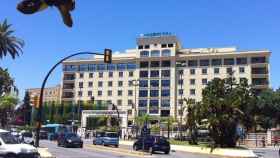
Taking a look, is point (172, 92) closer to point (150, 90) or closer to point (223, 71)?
point (150, 90)

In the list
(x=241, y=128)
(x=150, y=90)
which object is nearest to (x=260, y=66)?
(x=150, y=90)

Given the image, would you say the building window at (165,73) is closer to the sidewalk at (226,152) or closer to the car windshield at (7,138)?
the sidewalk at (226,152)

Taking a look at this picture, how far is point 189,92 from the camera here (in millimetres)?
117562

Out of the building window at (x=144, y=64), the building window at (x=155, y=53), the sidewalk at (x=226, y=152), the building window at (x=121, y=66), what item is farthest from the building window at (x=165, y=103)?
the sidewalk at (x=226, y=152)

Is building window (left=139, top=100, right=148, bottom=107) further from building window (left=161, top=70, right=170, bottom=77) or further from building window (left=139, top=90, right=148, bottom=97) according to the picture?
building window (left=161, top=70, right=170, bottom=77)

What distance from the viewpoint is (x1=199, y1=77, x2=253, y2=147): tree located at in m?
43.9

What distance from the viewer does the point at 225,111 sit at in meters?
44.1

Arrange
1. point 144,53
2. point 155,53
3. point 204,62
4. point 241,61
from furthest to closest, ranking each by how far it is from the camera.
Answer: point 144,53
point 155,53
point 204,62
point 241,61

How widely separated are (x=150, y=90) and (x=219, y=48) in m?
21.3

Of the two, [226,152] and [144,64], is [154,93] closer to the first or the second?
[144,64]

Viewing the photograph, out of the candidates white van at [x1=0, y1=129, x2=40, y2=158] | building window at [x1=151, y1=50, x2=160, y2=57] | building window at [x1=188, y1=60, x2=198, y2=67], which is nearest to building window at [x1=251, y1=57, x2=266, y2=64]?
building window at [x1=188, y1=60, x2=198, y2=67]

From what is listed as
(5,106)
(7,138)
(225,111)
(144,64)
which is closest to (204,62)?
(144,64)

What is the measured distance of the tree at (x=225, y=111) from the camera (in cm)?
4391

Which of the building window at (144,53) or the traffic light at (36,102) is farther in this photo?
the building window at (144,53)
